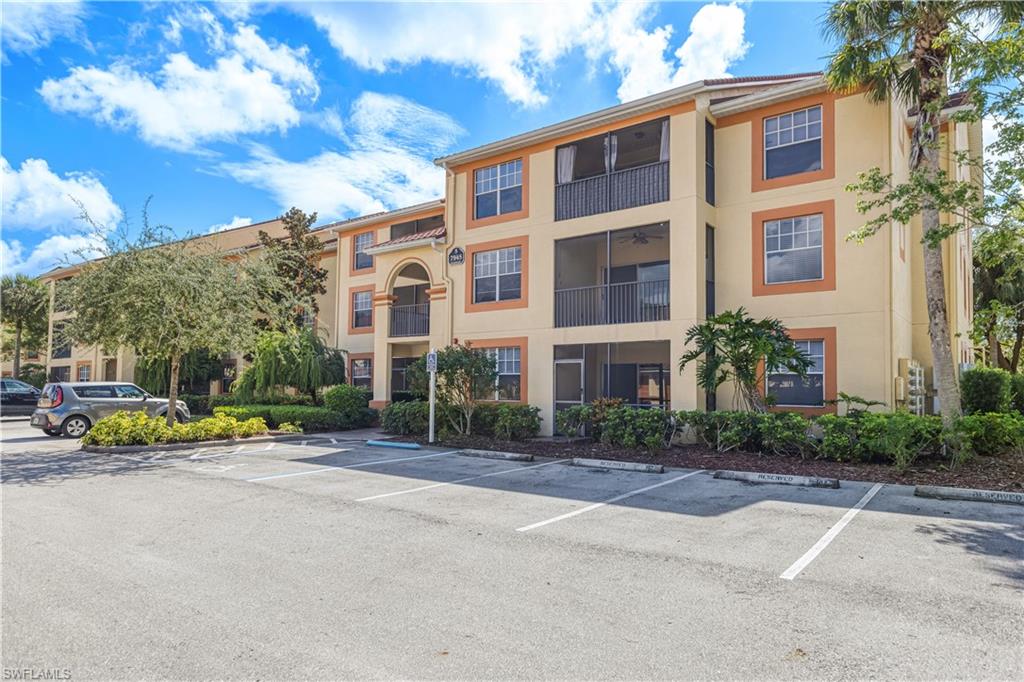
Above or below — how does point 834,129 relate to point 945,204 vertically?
above

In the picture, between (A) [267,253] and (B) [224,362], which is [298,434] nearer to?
(A) [267,253]

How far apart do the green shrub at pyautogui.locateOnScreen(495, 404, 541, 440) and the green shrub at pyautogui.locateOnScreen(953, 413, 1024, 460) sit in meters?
9.08

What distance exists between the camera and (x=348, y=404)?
20547 millimetres

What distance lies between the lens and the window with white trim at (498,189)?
62.8 ft

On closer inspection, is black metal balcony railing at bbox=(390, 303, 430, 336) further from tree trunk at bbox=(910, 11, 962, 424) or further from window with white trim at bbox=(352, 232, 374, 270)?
tree trunk at bbox=(910, 11, 962, 424)

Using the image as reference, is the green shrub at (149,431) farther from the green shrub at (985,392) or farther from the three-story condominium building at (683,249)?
the green shrub at (985,392)

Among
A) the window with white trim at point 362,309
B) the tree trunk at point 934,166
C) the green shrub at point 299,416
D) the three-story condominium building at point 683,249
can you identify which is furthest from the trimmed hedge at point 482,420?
the tree trunk at point 934,166

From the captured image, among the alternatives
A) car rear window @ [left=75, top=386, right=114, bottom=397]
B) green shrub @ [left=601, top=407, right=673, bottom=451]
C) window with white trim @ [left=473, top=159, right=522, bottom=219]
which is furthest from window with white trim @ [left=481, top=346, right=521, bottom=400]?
car rear window @ [left=75, top=386, right=114, bottom=397]

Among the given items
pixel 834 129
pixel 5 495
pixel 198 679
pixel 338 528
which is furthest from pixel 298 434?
pixel 834 129

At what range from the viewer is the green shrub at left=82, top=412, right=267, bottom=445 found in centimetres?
1428

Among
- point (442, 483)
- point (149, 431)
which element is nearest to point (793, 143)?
point (442, 483)

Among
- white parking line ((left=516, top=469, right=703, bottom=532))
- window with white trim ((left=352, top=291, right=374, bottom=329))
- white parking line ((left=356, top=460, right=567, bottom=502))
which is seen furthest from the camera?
window with white trim ((left=352, top=291, right=374, bottom=329))

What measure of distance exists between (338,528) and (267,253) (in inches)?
455

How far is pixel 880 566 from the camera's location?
5.68m
